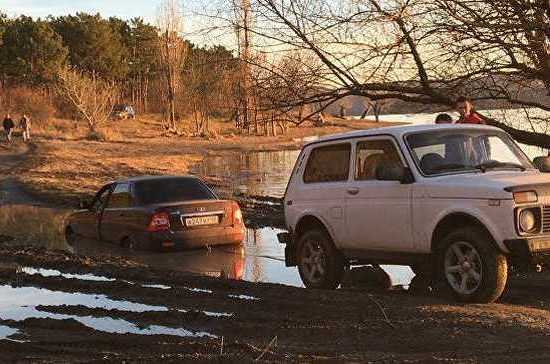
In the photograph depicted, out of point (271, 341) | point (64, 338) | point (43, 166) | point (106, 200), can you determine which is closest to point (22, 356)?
point (64, 338)

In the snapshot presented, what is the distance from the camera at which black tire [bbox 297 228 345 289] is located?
10070 millimetres

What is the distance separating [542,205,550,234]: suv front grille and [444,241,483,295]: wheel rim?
68 cm

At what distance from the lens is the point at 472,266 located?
838 cm

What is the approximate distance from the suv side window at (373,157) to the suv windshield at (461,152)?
236mm

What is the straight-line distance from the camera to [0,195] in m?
25.9

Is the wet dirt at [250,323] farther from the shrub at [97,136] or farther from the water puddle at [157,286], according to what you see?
the shrub at [97,136]

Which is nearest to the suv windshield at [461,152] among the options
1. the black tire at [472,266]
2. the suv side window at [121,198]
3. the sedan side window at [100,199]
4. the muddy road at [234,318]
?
the black tire at [472,266]

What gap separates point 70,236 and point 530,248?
1066 cm

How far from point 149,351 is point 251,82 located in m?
7.96

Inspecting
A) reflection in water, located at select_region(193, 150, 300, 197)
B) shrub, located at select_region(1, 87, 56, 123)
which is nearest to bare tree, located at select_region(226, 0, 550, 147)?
reflection in water, located at select_region(193, 150, 300, 197)

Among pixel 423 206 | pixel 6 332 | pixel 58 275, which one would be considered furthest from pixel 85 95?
pixel 6 332

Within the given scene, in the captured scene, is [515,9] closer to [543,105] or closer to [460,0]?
[460,0]

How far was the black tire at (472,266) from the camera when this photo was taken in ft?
26.8

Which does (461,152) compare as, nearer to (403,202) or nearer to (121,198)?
(403,202)
